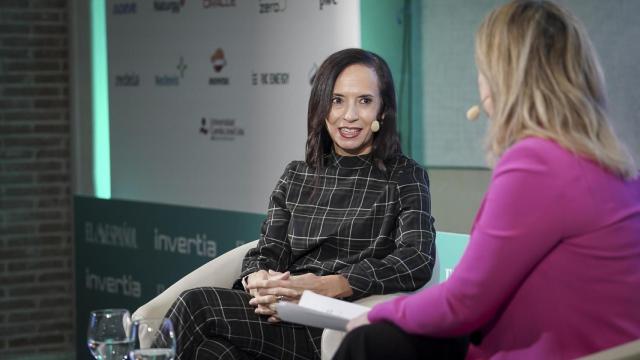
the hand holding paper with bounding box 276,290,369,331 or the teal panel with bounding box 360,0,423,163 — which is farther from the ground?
the teal panel with bounding box 360,0,423,163

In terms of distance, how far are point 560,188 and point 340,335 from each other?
3.18ft

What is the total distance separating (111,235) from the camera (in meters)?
6.12

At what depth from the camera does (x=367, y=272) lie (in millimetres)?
3227

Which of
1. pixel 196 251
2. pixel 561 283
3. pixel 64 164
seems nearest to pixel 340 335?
pixel 561 283

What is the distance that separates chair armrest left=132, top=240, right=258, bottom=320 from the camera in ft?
11.1

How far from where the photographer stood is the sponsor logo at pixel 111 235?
19.6 feet

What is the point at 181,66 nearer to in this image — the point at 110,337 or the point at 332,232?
the point at 332,232

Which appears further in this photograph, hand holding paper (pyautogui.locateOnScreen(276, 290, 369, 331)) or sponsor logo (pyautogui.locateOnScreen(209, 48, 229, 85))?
sponsor logo (pyautogui.locateOnScreen(209, 48, 229, 85))

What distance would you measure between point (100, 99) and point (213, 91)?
1.10 metres

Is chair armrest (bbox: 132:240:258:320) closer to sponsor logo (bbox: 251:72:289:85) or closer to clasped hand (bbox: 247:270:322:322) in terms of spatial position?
clasped hand (bbox: 247:270:322:322)

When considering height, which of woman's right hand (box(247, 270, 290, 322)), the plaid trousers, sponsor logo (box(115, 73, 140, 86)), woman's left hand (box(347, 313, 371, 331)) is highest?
sponsor logo (box(115, 73, 140, 86))

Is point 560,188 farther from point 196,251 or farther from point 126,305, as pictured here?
point 126,305

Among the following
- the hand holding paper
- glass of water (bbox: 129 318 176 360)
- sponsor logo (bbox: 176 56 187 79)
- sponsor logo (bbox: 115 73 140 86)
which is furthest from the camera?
sponsor logo (bbox: 115 73 140 86)

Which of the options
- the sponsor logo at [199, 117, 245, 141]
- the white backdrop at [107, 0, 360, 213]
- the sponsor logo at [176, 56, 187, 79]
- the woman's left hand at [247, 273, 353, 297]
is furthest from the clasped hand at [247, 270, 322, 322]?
the sponsor logo at [176, 56, 187, 79]
